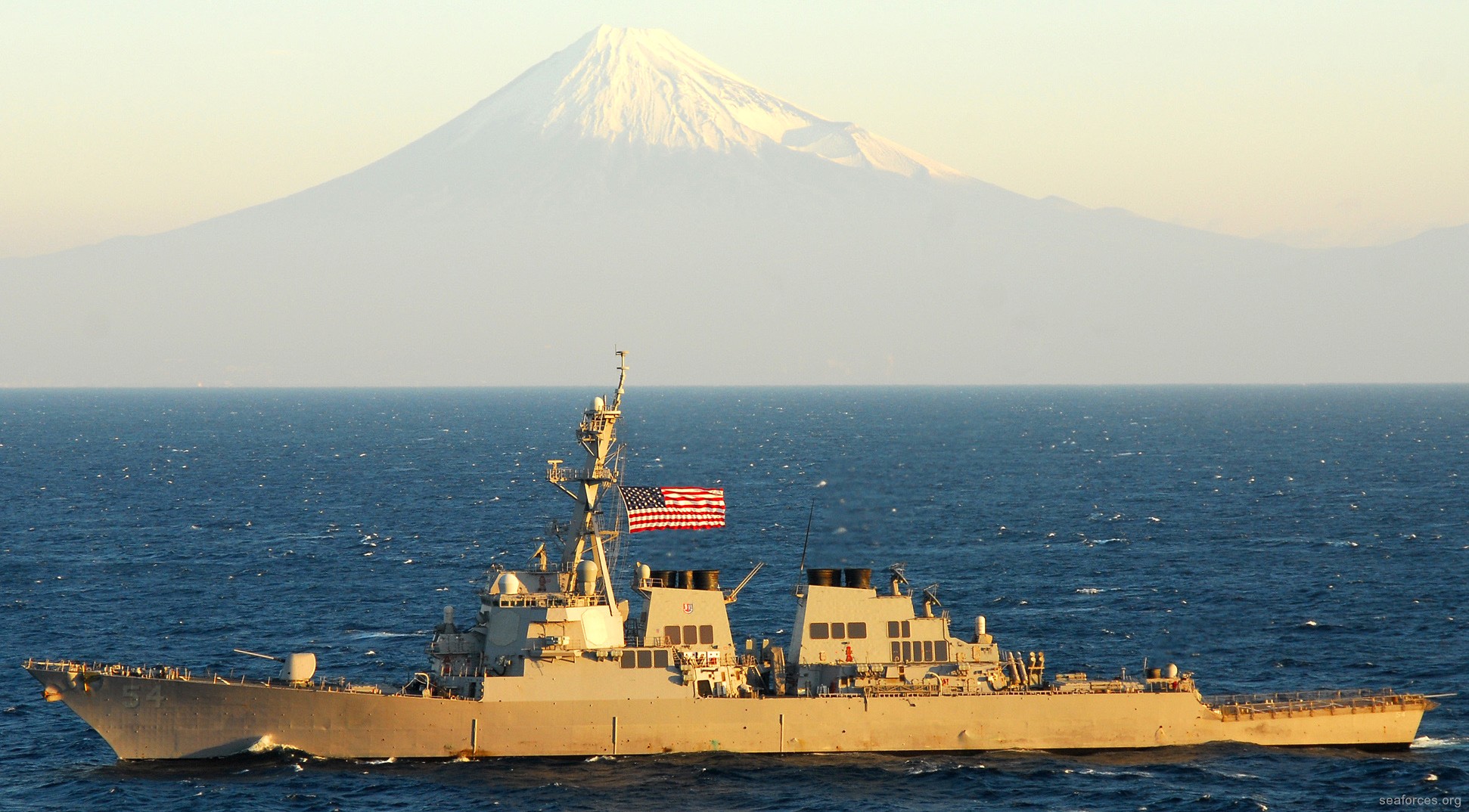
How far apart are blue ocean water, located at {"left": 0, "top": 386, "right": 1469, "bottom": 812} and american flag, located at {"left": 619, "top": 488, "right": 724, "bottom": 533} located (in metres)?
6.00

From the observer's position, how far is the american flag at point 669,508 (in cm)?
3916

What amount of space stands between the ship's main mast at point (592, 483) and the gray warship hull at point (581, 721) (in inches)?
164

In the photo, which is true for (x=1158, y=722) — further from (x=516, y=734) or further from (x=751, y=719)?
(x=516, y=734)

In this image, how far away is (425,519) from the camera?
90000 mm

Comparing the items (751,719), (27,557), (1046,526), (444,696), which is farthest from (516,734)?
(1046,526)

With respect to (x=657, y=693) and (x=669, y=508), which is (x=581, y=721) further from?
(x=669, y=508)

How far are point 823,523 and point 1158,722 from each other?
38.8 ft

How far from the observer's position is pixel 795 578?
64750mm

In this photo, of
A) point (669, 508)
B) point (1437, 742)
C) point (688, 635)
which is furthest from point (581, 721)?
point (1437, 742)

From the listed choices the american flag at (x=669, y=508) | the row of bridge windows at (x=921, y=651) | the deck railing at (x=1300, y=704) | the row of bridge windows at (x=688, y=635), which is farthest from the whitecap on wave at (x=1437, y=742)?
the american flag at (x=669, y=508)

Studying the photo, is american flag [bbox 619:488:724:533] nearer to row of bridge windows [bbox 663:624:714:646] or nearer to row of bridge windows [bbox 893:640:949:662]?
row of bridge windows [bbox 663:624:714:646]

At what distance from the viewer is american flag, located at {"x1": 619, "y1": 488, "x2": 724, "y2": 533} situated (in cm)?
3916

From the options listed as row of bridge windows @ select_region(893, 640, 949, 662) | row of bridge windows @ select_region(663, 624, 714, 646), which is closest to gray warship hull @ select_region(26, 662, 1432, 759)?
row of bridge windows @ select_region(893, 640, 949, 662)

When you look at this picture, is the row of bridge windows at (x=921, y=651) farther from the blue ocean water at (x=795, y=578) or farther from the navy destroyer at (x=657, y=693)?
the blue ocean water at (x=795, y=578)
